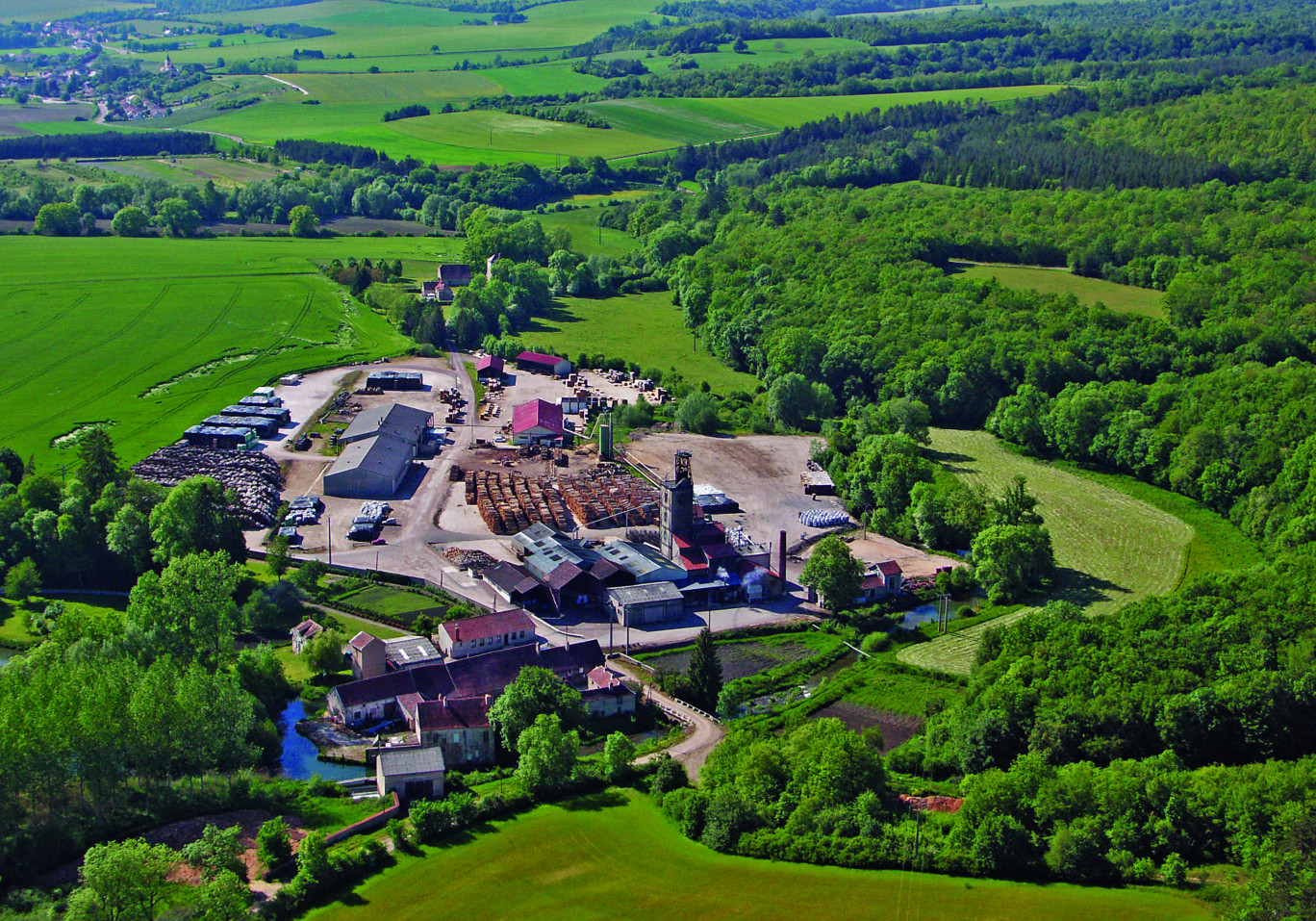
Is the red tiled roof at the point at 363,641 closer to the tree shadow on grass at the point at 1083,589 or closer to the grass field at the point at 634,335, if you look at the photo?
the tree shadow on grass at the point at 1083,589

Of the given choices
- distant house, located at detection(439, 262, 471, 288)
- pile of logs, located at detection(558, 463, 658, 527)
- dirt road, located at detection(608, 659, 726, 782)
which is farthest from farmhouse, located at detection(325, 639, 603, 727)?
distant house, located at detection(439, 262, 471, 288)

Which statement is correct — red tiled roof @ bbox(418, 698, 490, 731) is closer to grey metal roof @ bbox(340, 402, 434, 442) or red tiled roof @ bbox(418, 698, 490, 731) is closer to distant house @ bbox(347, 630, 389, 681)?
distant house @ bbox(347, 630, 389, 681)

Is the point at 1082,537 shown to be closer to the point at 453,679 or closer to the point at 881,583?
the point at 881,583

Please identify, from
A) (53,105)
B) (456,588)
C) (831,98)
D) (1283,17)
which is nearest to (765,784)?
(456,588)

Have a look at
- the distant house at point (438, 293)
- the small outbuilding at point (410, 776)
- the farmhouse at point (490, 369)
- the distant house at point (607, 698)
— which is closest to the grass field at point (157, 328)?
the distant house at point (438, 293)

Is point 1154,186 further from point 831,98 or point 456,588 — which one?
point 456,588
